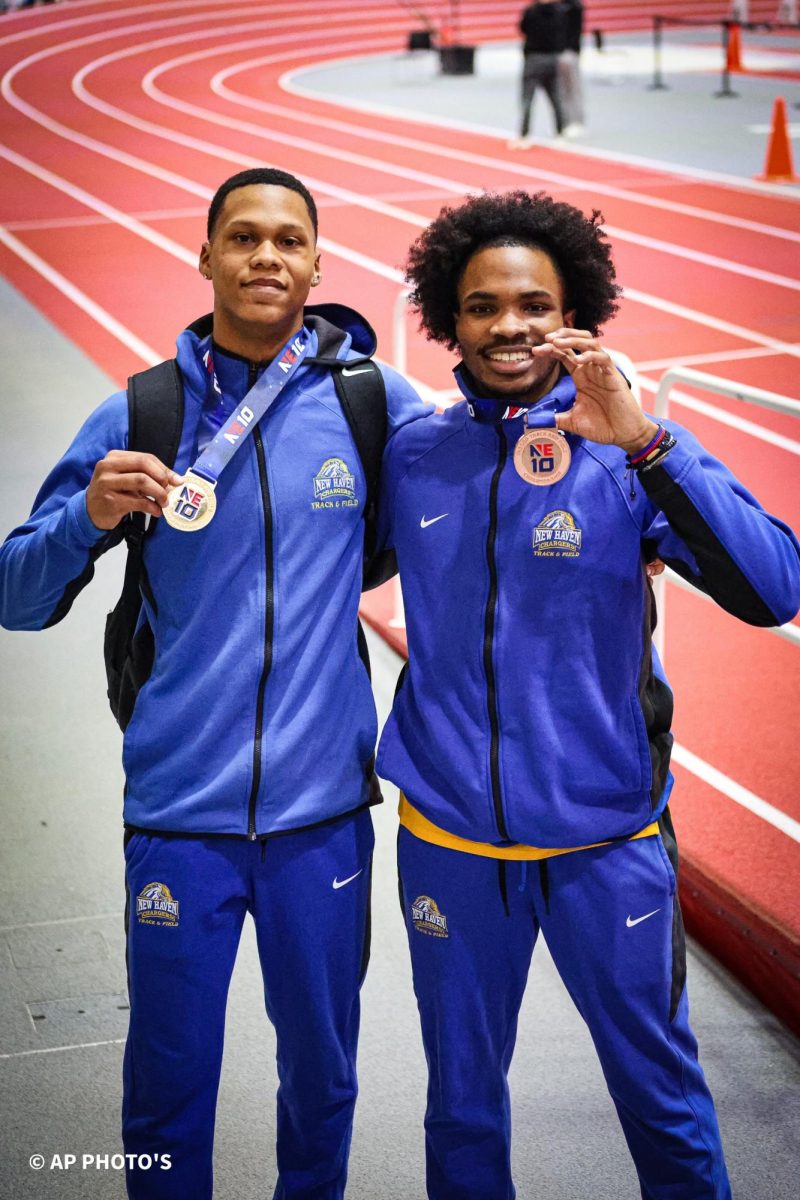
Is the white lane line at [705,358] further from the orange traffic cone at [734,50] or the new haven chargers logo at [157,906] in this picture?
the orange traffic cone at [734,50]

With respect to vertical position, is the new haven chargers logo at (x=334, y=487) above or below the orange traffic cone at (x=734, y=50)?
above

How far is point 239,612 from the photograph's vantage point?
121 inches

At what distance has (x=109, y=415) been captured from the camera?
3.12m

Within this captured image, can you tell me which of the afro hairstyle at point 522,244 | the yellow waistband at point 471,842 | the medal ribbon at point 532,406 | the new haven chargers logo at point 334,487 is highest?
the afro hairstyle at point 522,244

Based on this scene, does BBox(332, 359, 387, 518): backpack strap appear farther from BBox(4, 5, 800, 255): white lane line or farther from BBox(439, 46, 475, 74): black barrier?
BBox(439, 46, 475, 74): black barrier

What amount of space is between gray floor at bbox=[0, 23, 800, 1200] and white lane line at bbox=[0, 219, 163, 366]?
186 inches

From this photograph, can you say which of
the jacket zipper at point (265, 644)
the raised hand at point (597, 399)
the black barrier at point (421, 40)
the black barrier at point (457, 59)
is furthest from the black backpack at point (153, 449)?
the black barrier at point (421, 40)

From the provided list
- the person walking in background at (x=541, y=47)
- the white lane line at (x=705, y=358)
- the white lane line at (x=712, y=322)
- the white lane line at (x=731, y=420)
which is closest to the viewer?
the white lane line at (x=731, y=420)

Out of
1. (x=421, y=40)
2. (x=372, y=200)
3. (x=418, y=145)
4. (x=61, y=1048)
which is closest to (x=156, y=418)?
(x=61, y=1048)

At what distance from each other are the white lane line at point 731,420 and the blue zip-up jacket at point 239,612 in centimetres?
556

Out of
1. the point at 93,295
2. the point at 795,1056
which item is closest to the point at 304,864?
the point at 795,1056

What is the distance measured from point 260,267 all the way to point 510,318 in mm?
517

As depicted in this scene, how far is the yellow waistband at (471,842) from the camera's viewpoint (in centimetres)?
305

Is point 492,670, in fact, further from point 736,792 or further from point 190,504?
point 736,792
